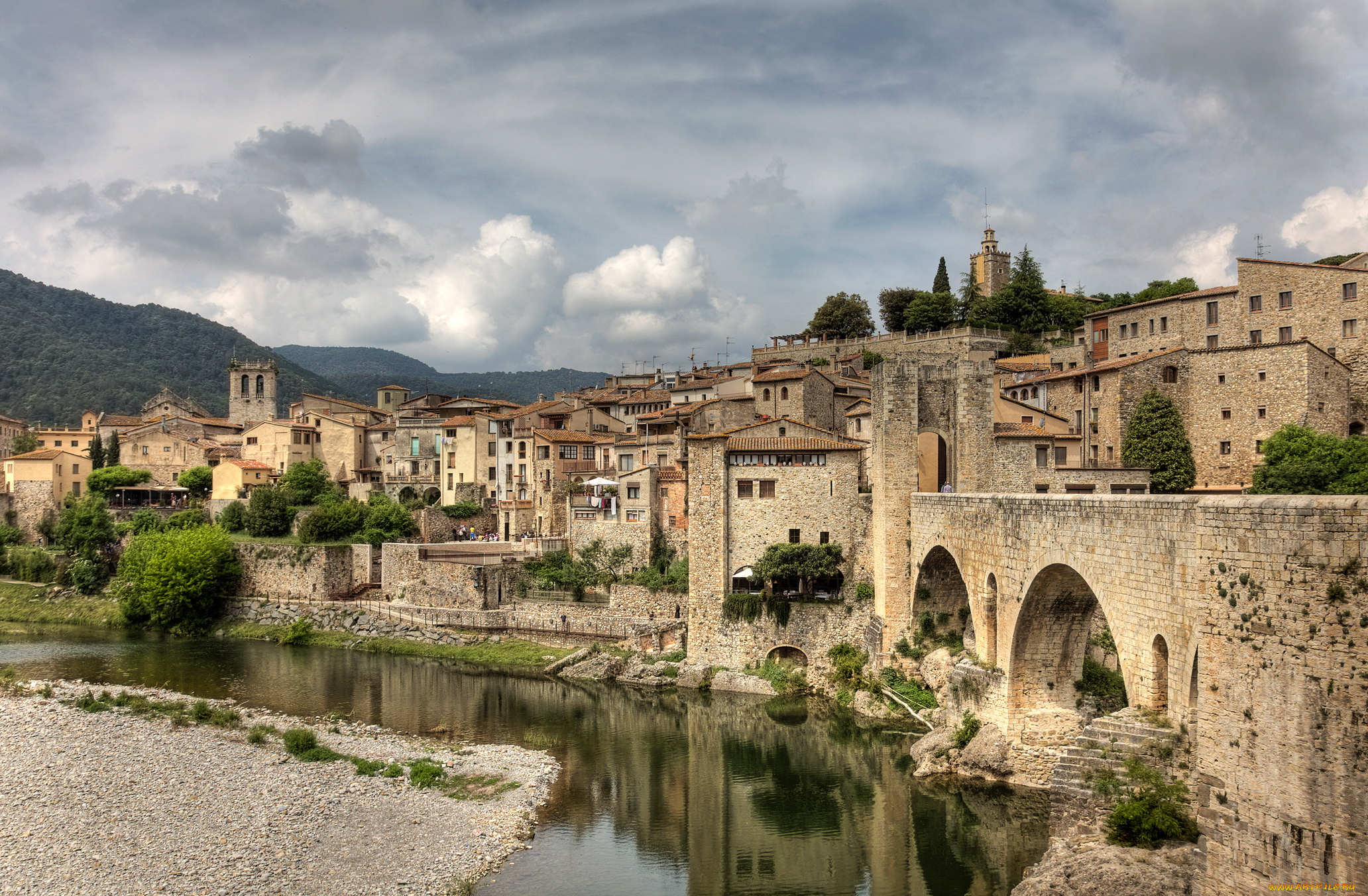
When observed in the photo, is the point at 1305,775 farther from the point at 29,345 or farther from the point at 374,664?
the point at 29,345

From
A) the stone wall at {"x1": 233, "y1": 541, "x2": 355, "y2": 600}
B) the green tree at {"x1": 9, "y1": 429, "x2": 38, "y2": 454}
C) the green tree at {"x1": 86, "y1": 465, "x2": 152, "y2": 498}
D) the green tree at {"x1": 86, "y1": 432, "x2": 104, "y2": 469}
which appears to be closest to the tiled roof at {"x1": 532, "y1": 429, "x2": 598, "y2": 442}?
the stone wall at {"x1": 233, "y1": 541, "x2": 355, "y2": 600}

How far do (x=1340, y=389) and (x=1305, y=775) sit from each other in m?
31.7

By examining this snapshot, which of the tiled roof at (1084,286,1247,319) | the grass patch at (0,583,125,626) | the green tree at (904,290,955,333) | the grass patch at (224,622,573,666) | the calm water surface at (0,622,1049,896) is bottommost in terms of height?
the calm water surface at (0,622,1049,896)

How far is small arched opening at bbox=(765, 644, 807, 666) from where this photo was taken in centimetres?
3162

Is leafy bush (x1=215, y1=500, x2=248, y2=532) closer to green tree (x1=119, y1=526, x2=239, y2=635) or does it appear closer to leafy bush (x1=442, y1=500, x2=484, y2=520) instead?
green tree (x1=119, y1=526, x2=239, y2=635)

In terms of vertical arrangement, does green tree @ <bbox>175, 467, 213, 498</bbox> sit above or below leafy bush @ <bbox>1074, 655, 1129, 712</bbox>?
above

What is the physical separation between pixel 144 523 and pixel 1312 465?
5561 cm

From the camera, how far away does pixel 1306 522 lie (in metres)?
10.9

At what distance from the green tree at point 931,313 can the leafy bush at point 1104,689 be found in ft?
141

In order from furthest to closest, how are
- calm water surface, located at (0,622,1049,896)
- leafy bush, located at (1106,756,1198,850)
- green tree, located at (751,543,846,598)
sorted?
1. green tree, located at (751,543,846,598)
2. calm water surface, located at (0,622,1049,896)
3. leafy bush, located at (1106,756,1198,850)

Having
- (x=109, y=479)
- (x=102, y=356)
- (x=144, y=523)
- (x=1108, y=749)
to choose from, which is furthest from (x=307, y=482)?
(x=102, y=356)

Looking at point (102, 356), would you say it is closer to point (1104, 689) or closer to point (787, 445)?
point (787, 445)

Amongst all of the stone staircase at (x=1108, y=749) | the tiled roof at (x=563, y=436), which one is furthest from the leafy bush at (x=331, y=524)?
the stone staircase at (x=1108, y=749)

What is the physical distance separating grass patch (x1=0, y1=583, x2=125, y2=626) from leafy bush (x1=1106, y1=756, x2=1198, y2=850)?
4672cm
